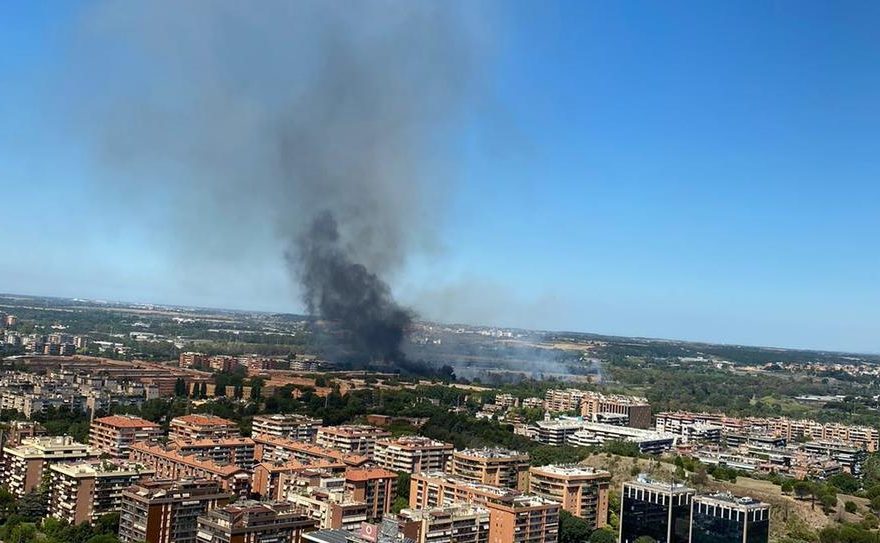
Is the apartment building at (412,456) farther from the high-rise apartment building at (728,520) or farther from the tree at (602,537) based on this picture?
the high-rise apartment building at (728,520)

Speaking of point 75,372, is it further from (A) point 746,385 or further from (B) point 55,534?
(A) point 746,385

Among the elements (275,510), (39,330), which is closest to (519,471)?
(275,510)

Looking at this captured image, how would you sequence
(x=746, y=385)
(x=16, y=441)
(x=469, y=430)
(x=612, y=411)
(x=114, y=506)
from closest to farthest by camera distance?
(x=114, y=506), (x=16, y=441), (x=469, y=430), (x=612, y=411), (x=746, y=385)

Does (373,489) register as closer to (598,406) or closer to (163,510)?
(163,510)

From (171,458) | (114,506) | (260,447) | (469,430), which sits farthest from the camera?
(469,430)

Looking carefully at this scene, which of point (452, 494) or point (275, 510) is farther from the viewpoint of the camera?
point (452, 494)

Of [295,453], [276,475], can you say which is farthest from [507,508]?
[295,453]

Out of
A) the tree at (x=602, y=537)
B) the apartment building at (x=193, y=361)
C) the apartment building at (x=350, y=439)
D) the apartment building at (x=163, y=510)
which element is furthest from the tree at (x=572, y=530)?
the apartment building at (x=193, y=361)
